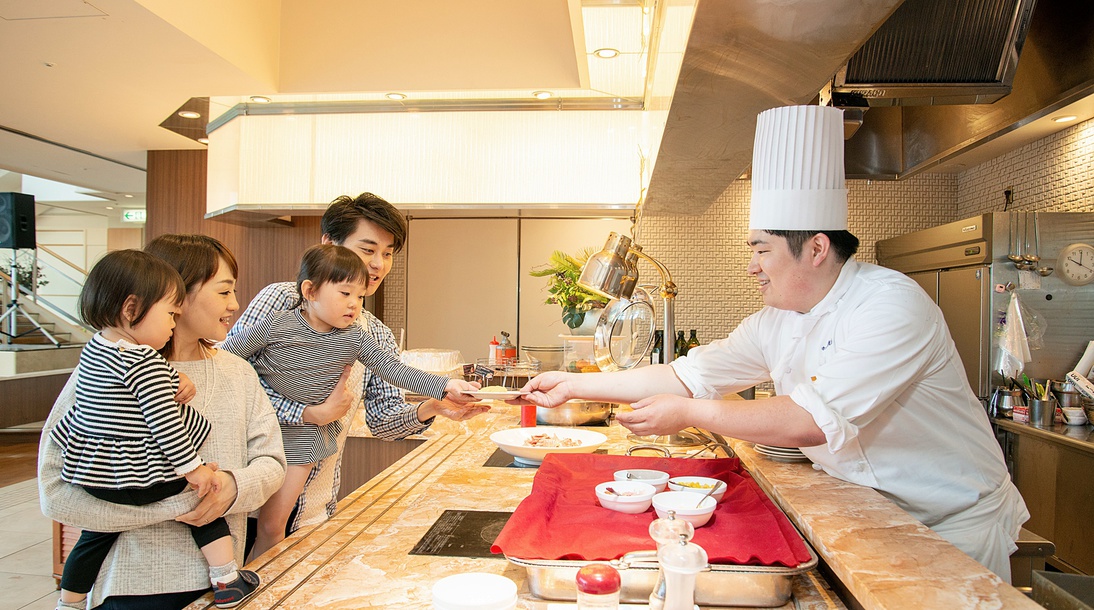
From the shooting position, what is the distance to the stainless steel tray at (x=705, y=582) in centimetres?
106

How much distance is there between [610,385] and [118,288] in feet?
4.43

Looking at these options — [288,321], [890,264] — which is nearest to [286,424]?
[288,321]

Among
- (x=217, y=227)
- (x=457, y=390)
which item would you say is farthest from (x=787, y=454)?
(x=217, y=227)

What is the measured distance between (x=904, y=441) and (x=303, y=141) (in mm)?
3515

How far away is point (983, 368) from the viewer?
13.3 ft

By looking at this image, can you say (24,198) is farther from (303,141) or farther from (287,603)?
(287,603)

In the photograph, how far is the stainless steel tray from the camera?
106 centimetres

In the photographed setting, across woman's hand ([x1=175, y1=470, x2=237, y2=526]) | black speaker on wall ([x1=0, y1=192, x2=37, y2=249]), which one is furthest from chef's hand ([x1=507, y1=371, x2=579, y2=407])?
black speaker on wall ([x1=0, y1=192, x2=37, y2=249])

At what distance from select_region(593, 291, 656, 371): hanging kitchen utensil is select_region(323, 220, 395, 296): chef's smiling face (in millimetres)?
996

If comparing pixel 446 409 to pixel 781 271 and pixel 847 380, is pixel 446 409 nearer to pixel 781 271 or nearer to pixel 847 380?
pixel 781 271

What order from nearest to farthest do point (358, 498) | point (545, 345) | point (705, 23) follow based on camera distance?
point (705, 23)
point (358, 498)
point (545, 345)

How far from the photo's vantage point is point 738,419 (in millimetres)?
1519

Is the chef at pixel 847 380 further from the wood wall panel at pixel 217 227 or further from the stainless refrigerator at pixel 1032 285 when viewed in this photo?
the wood wall panel at pixel 217 227

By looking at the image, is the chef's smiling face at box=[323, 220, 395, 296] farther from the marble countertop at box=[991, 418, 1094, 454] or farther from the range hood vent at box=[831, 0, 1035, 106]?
the marble countertop at box=[991, 418, 1094, 454]
